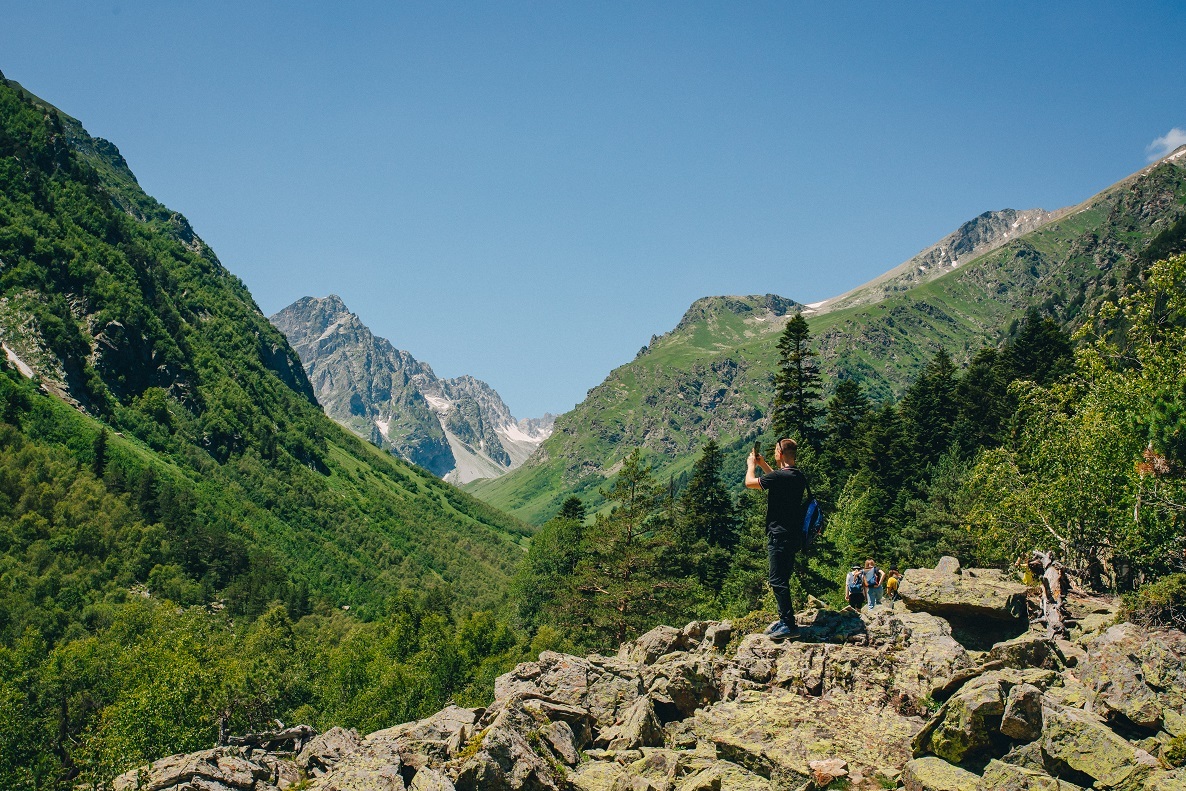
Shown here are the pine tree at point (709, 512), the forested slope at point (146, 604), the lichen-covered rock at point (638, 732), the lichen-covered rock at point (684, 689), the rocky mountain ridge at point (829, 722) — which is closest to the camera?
the rocky mountain ridge at point (829, 722)

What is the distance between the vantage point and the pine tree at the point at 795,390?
193 feet

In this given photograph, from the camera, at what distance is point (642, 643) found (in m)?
25.2

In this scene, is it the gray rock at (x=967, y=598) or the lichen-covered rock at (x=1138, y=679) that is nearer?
the lichen-covered rock at (x=1138, y=679)

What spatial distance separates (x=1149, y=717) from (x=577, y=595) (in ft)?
114

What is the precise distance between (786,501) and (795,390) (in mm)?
45686

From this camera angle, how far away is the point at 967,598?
63.2 ft

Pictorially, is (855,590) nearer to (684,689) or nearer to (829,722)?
(684,689)

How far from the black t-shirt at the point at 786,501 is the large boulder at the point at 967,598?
23.1 ft

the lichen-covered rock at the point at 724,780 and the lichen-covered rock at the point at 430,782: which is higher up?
the lichen-covered rock at the point at 430,782

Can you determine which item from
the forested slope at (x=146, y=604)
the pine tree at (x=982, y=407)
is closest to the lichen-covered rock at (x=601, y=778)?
the forested slope at (x=146, y=604)

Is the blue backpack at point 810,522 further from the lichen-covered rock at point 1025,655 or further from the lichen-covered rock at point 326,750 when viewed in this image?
the lichen-covered rock at point 326,750

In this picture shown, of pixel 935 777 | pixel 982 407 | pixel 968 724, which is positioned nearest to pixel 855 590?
pixel 968 724

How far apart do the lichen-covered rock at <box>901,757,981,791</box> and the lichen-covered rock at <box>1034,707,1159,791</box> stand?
144cm

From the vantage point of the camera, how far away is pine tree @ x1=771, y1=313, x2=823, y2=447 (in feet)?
193
